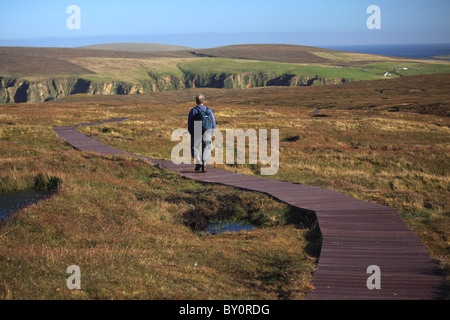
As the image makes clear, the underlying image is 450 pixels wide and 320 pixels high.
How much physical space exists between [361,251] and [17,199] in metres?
10.1

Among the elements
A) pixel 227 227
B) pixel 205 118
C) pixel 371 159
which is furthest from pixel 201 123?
pixel 371 159

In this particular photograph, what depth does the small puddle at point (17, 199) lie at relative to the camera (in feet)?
39.7

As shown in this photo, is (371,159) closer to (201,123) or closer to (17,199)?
(201,123)

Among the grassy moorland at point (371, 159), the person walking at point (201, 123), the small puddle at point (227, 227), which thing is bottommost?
the small puddle at point (227, 227)

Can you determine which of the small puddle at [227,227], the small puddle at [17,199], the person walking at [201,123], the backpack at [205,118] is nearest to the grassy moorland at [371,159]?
the small puddle at [227,227]

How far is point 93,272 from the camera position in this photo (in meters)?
6.89

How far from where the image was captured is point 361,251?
8828 millimetres

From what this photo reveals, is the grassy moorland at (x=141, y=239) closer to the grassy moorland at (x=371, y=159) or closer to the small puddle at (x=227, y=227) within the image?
the small puddle at (x=227, y=227)

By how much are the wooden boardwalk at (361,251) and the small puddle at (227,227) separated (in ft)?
5.05

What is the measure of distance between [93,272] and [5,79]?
211 metres

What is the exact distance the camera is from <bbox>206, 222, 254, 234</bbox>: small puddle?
40.6ft

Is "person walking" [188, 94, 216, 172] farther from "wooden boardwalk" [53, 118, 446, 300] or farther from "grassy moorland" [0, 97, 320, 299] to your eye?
"wooden boardwalk" [53, 118, 446, 300]
